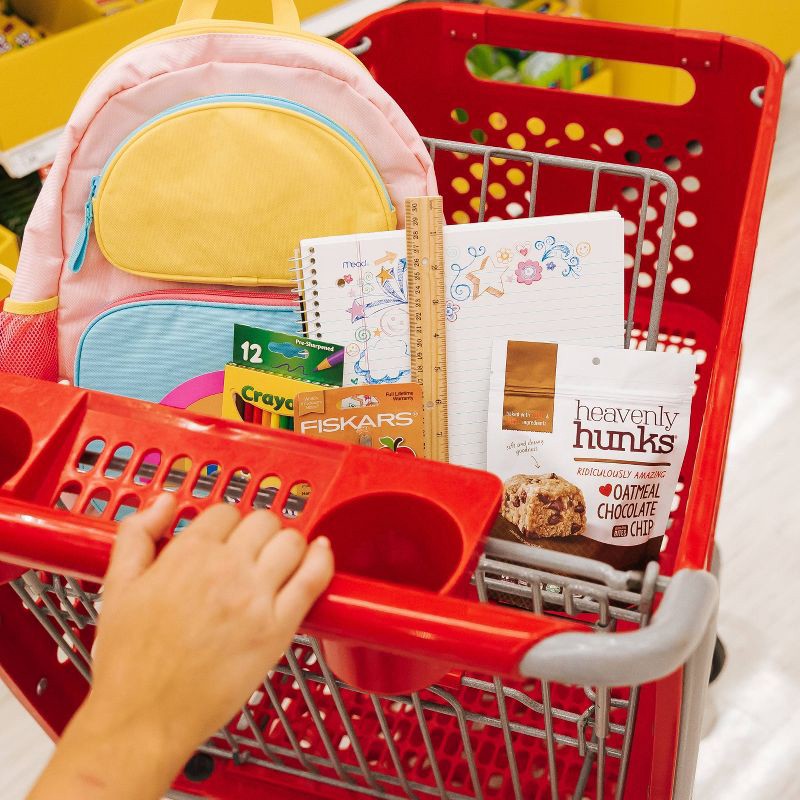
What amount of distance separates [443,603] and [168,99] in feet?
1.72

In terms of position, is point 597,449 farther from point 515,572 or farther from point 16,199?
point 16,199

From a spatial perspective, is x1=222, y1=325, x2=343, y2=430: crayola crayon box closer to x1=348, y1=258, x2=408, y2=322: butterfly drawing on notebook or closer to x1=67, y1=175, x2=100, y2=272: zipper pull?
x1=348, y1=258, x2=408, y2=322: butterfly drawing on notebook

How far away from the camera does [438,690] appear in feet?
2.37

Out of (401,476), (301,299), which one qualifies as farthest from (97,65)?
(401,476)

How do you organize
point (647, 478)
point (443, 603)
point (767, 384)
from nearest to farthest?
1. point (443, 603)
2. point (647, 478)
3. point (767, 384)

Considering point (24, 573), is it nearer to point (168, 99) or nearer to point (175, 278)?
point (175, 278)

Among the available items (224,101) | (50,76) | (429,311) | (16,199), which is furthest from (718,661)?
(16,199)

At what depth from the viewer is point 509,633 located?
0.48 metres

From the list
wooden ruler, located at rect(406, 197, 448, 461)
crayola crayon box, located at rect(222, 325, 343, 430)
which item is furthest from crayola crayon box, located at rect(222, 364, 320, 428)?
wooden ruler, located at rect(406, 197, 448, 461)

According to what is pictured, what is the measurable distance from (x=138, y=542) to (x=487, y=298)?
420mm

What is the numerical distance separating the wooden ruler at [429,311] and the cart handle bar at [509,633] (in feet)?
1.15

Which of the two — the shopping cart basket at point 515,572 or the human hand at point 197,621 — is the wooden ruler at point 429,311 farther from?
the human hand at point 197,621

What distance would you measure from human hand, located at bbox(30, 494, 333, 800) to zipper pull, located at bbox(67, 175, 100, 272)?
0.40m

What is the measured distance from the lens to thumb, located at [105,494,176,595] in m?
0.52
